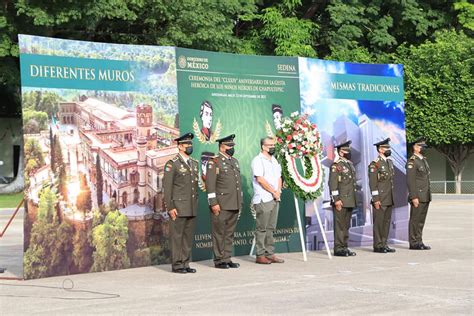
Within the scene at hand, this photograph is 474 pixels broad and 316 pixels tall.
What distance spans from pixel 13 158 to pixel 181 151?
36495 mm

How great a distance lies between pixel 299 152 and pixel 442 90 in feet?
88.1

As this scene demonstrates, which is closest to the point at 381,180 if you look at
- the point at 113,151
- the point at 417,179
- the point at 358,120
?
the point at 417,179

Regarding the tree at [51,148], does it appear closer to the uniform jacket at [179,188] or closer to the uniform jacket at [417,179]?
the uniform jacket at [179,188]

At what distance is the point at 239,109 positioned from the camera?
50.4 ft

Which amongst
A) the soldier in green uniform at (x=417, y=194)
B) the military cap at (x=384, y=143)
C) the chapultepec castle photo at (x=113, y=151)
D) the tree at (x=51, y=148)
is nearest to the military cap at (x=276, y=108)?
the military cap at (x=384, y=143)

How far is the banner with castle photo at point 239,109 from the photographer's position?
14.7 meters

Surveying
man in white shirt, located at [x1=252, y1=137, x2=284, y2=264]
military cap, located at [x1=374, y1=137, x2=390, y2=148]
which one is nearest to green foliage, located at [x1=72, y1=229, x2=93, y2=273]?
man in white shirt, located at [x1=252, y1=137, x2=284, y2=264]

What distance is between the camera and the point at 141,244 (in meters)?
14.0

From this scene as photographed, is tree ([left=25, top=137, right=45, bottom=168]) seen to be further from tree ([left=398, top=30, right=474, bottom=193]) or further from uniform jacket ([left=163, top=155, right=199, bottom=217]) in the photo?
tree ([left=398, top=30, right=474, bottom=193])

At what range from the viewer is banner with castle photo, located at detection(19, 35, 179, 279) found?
1262 centimetres

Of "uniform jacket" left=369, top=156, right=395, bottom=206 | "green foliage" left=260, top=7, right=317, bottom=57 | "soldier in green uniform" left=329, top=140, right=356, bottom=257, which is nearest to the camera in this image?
"soldier in green uniform" left=329, top=140, right=356, bottom=257

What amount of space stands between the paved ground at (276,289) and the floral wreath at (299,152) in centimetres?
114

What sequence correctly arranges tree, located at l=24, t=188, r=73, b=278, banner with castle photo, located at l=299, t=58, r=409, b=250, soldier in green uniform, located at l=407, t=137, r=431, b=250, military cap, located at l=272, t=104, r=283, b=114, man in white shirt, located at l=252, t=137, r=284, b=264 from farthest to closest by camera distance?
soldier in green uniform, located at l=407, t=137, r=431, b=250 → banner with castle photo, located at l=299, t=58, r=409, b=250 → military cap, located at l=272, t=104, r=283, b=114 → man in white shirt, located at l=252, t=137, r=284, b=264 → tree, located at l=24, t=188, r=73, b=278

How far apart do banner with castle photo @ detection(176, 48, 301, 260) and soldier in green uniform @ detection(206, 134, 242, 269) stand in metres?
0.74
